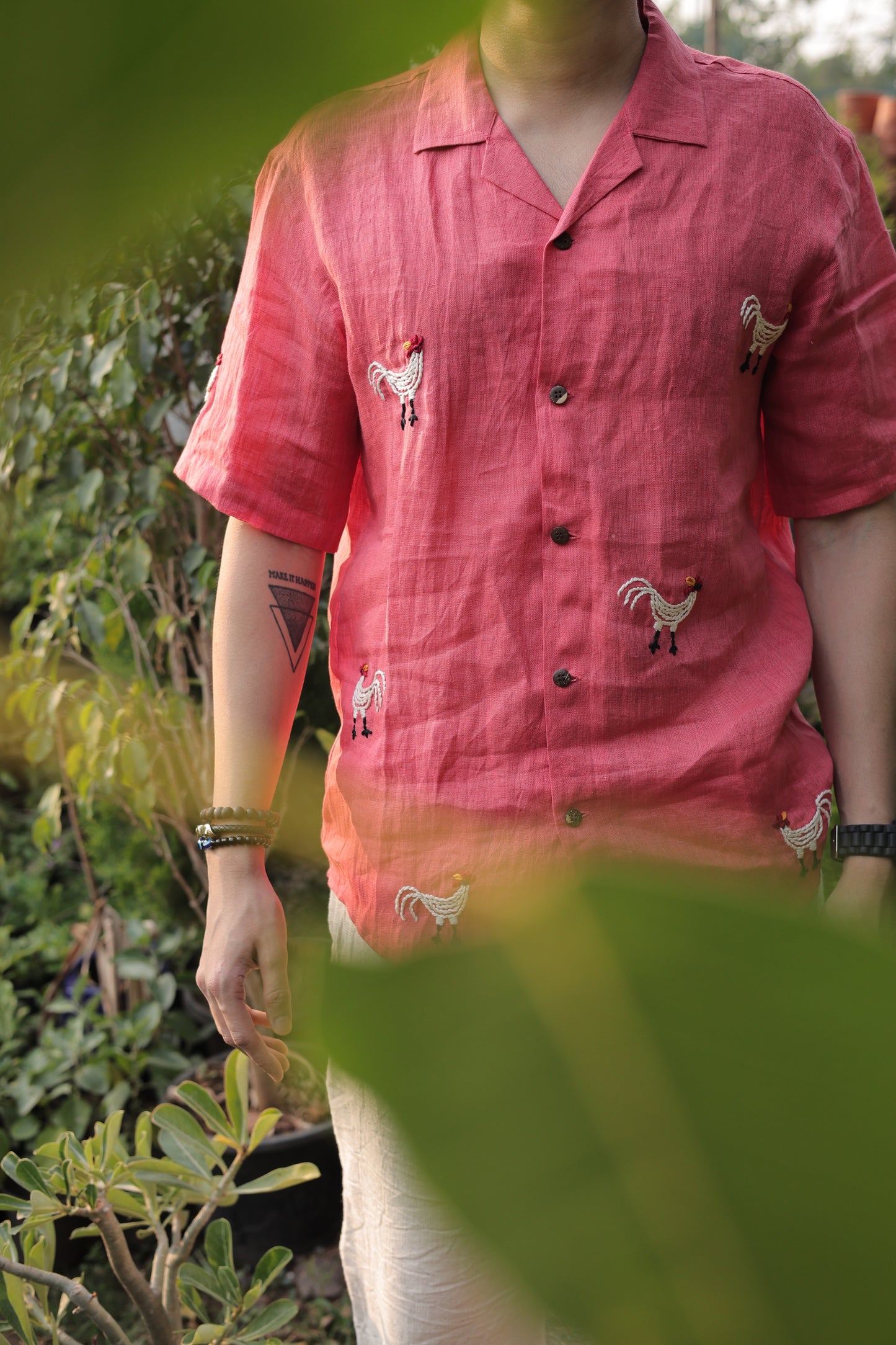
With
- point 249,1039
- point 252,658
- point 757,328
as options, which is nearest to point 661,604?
point 757,328

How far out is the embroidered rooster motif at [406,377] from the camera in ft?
2.69

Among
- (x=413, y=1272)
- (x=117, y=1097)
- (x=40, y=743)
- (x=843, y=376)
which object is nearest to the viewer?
(x=843, y=376)

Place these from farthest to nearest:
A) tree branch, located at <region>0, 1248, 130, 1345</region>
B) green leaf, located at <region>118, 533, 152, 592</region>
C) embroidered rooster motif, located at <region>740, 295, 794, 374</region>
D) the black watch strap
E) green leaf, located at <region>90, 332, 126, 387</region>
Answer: green leaf, located at <region>118, 533, 152, 592</region>
green leaf, located at <region>90, 332, 126, 387</region>
tree branch, located at <region>0, 1248, 130, 1345</region>
the black watch strap
embroidered rooster motif, located at <region>740, 295, 794, 374</region>

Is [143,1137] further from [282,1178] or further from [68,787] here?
[68,787]

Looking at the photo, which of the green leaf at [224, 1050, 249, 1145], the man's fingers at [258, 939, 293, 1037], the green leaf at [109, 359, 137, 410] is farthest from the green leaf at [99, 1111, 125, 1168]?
the green leaf at [109, 359, 137, 410]

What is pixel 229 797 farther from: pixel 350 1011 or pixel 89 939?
pixel 89 939

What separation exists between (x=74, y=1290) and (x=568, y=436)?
1.02m

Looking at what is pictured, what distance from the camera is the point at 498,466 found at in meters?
0.83

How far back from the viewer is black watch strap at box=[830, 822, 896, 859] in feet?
2.99

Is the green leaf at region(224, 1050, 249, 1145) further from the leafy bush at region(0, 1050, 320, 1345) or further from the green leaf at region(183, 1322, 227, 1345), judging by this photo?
the green leaf at region(183, 1322, 227, 1345)

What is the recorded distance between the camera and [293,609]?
3.11 feet

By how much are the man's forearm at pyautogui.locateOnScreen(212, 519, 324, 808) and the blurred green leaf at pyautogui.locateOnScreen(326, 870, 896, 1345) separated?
83 centimetres

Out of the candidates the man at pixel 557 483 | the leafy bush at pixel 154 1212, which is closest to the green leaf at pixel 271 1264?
the leafy bush at pixel 154 1212

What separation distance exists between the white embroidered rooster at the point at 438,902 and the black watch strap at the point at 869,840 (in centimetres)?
34
